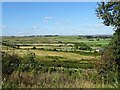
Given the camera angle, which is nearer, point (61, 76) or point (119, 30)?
point (61, 76)

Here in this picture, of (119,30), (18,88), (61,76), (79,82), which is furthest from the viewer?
(119,30)

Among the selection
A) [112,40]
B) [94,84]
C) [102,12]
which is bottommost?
[94,84]

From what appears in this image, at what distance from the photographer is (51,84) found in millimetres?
10266

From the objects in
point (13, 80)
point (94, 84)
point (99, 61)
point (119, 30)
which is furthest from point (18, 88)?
point (119, 30)

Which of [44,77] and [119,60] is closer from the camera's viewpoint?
[44,77]

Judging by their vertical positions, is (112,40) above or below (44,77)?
above

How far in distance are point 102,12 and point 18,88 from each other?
21.4 feet

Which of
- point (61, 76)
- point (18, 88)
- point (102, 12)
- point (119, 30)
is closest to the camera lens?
point (18, 88)

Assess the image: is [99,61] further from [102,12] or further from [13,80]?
[13,80]

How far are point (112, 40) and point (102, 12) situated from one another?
159cm

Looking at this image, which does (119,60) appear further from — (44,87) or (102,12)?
(44,87)

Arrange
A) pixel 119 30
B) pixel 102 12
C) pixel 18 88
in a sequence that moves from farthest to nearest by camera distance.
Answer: pixel 102 12 < pixel 119 30 < pixel 18 88

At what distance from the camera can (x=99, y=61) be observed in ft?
44.5

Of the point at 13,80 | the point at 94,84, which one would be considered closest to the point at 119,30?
the point at 94,84
